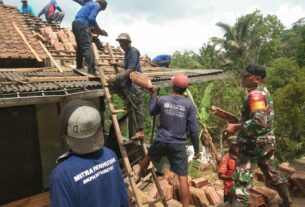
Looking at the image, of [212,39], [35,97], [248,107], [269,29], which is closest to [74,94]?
[35,97]

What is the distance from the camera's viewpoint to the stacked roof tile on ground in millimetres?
7165

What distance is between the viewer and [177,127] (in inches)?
189

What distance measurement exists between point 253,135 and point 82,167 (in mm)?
2890

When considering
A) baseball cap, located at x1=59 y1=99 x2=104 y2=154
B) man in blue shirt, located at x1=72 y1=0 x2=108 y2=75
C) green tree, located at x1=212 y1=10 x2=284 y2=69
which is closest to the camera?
baseball cap, located at x1=59 y1=99 x2=104 y2=154

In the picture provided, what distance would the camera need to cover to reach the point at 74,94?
476 centimetres

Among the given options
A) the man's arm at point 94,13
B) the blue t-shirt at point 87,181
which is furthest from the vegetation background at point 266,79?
the blue t-shirt at point 87,181

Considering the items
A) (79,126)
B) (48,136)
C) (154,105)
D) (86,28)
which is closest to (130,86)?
(154,105)

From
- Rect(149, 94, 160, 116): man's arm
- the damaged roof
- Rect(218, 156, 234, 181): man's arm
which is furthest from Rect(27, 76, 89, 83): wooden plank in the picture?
Rect(218, 156, 234, 181): man's arm

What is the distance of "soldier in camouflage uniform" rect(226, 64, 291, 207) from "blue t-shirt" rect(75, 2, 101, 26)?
323 cm

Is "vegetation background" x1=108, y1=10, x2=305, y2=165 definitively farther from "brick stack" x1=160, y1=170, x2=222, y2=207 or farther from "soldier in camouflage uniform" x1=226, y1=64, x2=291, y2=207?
"soldier in camouflage uniform" x1=226, y1=64, x2=291, y2=207

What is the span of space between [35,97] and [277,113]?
10.9 m

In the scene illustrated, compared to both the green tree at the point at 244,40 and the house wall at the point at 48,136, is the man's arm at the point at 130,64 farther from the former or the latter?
the green tree at the point at 244,40

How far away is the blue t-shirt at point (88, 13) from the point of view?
6.31m

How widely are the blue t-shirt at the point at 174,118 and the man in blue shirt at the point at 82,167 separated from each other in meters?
2.70
